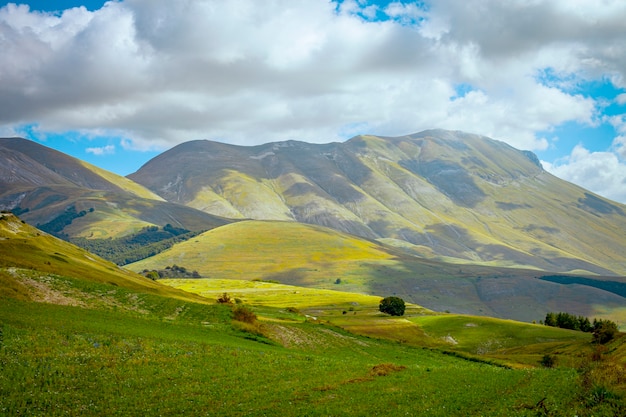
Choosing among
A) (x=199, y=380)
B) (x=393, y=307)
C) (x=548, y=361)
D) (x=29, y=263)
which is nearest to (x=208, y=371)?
(x=199, y=380)

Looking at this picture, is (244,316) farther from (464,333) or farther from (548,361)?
(464,333)

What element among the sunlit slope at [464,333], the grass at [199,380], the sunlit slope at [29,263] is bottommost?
the sunlit slope at [464,333]

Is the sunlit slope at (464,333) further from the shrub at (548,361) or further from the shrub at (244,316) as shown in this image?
the shrub at (244,316)

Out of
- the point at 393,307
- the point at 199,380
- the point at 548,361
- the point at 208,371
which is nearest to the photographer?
the point at 199,380

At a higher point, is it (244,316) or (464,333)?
(244,316)

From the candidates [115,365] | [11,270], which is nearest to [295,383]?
[115,365]

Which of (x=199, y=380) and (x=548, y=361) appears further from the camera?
(x=548, y=361)

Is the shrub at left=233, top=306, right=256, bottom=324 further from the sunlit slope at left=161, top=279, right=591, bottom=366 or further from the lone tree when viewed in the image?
the lone tree

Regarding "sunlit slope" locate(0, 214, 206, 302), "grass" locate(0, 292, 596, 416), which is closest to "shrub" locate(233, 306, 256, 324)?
→ "grass" locate(0, 292, 596, 416)

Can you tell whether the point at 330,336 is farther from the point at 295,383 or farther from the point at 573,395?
the point at 573,395

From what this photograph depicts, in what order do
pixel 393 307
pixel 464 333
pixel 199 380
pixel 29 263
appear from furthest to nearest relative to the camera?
1. pixel 393 307
2. pixel 464 333
3. pixel 29 263
4. pixel 199 380

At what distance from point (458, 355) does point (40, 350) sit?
5907cm

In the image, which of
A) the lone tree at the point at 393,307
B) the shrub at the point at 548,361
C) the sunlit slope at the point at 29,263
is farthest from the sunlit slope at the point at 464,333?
the sunlit slope at the point at 29,263

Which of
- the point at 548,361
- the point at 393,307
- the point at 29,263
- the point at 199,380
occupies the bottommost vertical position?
the point at 393,307
